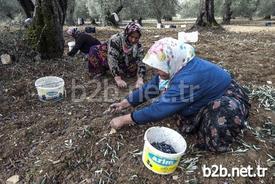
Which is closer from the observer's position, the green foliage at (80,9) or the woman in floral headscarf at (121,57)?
the woman in floral headscarf at (121,57)

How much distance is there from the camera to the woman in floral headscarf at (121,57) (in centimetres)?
414

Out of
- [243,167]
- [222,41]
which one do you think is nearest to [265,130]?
[243,167]

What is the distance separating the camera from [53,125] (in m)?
3.42

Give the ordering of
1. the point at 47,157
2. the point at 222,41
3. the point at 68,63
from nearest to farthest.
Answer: the point at 47,157, the point at 68,63, the point at 222,41

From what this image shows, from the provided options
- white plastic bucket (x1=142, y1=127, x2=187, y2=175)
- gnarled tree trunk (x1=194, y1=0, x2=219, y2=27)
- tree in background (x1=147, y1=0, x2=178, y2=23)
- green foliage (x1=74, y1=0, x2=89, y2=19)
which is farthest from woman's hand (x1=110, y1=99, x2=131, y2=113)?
green foliage (x1=74, y1=0, x2=89, y2=19)

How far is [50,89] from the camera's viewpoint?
386 centimetres

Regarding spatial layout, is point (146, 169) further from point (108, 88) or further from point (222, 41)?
point (222, 41)

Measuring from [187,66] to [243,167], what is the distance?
1.05 metres

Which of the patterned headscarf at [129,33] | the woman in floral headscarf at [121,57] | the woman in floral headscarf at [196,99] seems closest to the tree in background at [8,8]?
the woman in floral headscarf at [121,57]

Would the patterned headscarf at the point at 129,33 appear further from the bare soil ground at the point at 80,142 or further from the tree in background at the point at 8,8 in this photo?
the tree in background at the point at 8,8

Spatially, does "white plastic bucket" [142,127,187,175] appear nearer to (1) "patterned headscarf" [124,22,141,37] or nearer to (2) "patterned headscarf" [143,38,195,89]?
(2) "patterned headscarf" [143,38,195,89]

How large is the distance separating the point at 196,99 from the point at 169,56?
0.49m

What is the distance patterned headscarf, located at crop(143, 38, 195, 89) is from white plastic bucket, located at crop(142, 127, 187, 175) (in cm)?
59

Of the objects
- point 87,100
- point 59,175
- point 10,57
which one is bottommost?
point 59,175
